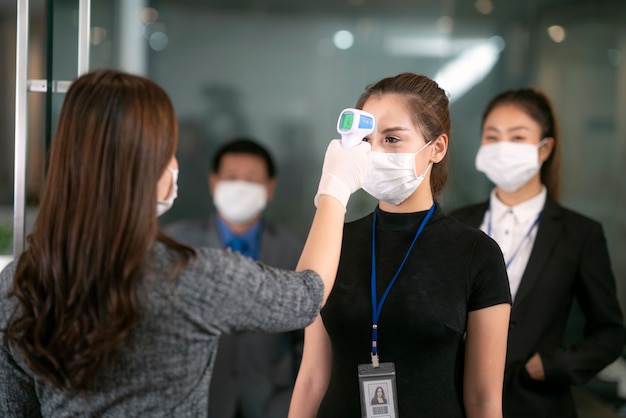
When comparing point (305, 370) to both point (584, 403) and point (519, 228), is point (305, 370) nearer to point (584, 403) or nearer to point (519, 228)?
point (519, 228)

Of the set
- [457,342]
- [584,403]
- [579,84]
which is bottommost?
[584,403]

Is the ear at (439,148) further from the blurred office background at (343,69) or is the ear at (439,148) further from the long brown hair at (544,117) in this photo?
the blurred office background at (343,69)

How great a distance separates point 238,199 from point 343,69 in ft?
4.03

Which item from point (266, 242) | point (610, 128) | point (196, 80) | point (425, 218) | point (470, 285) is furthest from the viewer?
point (196, 80)

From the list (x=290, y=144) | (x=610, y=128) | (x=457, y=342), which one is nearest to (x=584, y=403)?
(x=610, y=128)

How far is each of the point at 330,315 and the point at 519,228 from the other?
3.27ft

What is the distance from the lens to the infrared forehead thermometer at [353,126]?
1657 millimetres

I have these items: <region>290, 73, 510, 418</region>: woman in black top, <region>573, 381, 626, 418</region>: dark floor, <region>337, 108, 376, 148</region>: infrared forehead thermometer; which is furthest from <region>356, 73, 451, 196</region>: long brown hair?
<region>573, 381, 626, 418</region>: dark floor

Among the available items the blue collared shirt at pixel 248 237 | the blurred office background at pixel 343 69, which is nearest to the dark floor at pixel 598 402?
the blurred office background at pixel 343 69

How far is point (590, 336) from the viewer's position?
2.48m

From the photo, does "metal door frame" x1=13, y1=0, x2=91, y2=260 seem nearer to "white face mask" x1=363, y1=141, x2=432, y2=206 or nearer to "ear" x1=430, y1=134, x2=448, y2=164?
"white face mask" x1=363, y1=141, x2=432, y2=206

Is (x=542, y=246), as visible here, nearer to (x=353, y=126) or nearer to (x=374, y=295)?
(x=374, y=295)

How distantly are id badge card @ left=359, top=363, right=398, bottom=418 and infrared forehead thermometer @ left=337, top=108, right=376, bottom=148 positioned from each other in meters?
0.50

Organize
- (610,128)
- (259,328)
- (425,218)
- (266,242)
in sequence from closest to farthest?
(259,328) < (425,218) < (266,242) < (610,128)
